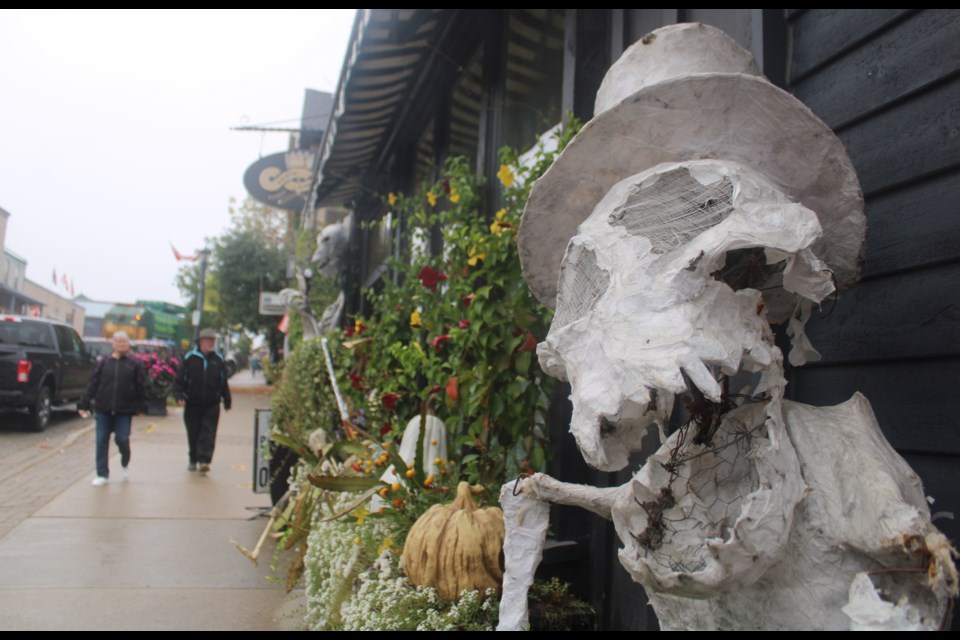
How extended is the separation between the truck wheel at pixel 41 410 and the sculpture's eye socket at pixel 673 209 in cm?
1182

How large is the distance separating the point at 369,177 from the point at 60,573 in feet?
22.2

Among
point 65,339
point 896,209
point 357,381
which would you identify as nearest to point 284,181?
point 65,339

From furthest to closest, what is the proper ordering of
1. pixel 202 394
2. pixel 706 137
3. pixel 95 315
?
1. pixel 95 315
2. pixel 202 394
3. pixel 706 137

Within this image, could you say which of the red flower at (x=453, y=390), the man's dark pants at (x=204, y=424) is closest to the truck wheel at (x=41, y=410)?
the man's dark pants at (x=204, y=424)

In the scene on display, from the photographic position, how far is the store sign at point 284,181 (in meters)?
16.9

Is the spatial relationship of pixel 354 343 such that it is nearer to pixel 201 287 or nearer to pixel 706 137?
pixel 706 137

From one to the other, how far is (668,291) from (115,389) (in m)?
7.81

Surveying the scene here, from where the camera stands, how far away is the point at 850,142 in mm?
2410

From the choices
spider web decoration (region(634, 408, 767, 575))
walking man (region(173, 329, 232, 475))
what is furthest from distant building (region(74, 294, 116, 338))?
spider web decoration (region(634, 408, 767, 575))

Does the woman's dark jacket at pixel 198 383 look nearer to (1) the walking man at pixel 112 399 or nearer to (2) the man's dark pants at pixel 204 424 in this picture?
(2) the man's dark pants at pixel 204 424

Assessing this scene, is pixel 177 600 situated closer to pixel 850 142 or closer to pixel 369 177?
pixel 850 142

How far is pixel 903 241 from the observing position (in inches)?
85.4

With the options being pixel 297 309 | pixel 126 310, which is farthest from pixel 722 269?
pixel 126 310

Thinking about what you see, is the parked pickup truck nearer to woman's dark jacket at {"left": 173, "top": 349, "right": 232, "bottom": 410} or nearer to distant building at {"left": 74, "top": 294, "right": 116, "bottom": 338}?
woman's dark jacket at {"left": 173, "top": 349, "right": 232, "bottom": 410}
